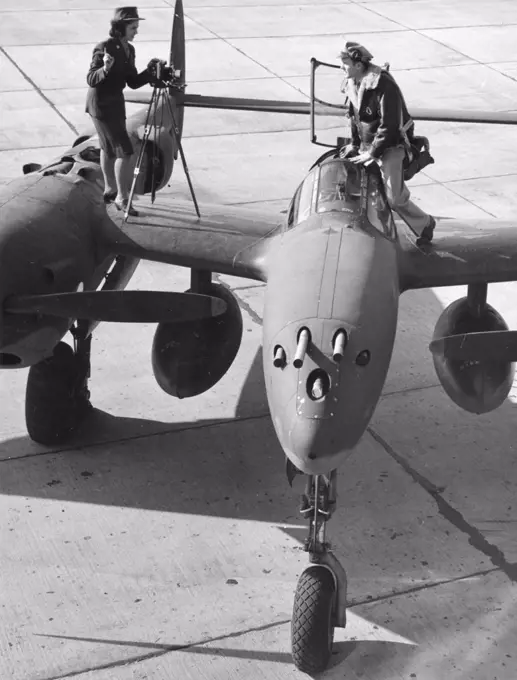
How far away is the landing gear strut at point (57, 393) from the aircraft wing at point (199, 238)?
1004 millimetres

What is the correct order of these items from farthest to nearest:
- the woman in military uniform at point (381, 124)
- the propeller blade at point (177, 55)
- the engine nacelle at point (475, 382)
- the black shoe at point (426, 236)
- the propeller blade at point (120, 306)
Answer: the propeller blade at point (177, 55) < the woman in military uniform at point (381, 124) < the black shoe at point (426, 236) < the engine nacelle at point (475, 382) < the propeller blade at point (120, 306)

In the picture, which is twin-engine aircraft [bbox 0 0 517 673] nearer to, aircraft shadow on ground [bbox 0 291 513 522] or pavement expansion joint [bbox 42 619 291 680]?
aircraft shadow on ground [bbox 0 291 513 522]

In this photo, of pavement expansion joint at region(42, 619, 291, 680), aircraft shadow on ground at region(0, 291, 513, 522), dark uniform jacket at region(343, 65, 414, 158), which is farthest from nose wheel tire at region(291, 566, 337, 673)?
dark uniform jacket at region(343, 65, 414, 158)

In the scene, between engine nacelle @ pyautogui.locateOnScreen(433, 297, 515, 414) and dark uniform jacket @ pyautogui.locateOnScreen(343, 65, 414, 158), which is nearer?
engine nacelle @ pyautogui.locateOnScreen(433, 297, 515, 414)

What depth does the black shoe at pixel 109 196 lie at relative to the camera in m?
11.2

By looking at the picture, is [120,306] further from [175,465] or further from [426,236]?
[426,236]

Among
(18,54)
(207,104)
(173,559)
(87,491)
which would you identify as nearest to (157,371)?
(87,491)

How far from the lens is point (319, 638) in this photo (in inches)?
310

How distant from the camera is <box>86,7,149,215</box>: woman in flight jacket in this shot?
36.4 ft

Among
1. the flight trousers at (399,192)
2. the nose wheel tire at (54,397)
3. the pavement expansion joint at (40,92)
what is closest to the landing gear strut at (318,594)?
the nose wheel tire at (54,397)

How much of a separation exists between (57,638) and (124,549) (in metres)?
1.21

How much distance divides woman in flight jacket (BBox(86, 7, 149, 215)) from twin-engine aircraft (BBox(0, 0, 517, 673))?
0.25 m

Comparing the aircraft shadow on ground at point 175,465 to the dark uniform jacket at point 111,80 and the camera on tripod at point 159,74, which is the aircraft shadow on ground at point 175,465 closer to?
the dark uniform jacket at point 111,80

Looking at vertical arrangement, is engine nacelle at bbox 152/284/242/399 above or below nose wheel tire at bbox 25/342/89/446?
above
